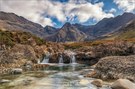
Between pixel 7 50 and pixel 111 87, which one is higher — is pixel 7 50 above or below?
above

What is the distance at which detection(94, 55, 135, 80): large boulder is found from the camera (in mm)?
45191

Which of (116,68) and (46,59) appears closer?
(116,68)

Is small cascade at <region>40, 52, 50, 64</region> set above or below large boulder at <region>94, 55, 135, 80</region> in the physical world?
above

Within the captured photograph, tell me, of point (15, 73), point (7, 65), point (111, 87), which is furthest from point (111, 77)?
point (7, 65)

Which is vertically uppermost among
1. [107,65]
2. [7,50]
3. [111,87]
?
[7,50]

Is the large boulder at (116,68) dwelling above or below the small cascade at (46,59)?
below

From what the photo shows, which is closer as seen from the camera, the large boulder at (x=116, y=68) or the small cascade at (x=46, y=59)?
the large boulder at (x=116, y=68)

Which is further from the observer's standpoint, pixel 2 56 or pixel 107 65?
pixel 2 56

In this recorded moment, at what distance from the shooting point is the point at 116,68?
47.6 m

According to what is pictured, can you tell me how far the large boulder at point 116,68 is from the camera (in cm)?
4519

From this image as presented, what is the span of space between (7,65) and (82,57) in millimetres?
45947

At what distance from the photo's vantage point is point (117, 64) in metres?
47.9

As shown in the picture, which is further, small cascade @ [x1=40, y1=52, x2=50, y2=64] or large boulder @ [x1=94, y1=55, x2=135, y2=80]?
small cascade @ [x1=40, y1=52, x2=50, y2=64]

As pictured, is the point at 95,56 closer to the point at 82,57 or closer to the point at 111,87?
the point at 82,57
